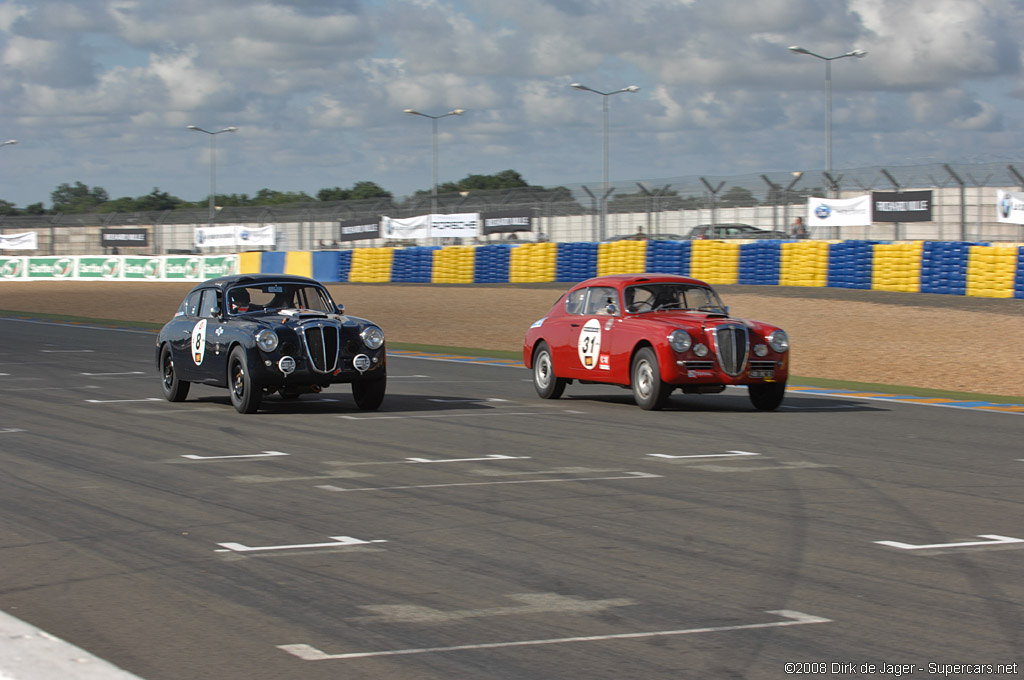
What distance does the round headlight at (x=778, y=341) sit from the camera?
14.1 m

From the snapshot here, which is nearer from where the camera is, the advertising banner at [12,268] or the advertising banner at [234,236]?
the advertising banner at [234,236]

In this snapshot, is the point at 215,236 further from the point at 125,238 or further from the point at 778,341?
the point at 778,341

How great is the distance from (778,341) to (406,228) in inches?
1555

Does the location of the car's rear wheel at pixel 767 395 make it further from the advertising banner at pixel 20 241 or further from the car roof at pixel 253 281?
the advertising banner at pixel 20 241

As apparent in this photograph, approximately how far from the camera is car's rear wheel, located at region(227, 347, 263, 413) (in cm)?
1355

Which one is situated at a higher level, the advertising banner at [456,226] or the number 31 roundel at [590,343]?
the advertising banner at [456,226]

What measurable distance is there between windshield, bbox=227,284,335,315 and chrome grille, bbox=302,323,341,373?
119 cm

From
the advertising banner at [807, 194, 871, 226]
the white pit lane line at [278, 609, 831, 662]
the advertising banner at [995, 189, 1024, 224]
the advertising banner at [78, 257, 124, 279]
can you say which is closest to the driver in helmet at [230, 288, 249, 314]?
the white pit lane line at [278, 609, 831, 662]

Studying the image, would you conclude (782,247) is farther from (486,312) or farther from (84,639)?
(84,639)

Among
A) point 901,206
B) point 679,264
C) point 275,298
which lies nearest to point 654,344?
point 275,298

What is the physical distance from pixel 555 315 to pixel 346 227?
40957 millimetres

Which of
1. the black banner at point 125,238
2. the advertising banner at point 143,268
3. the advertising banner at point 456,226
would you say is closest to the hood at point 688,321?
the advertising banner at point 456,226

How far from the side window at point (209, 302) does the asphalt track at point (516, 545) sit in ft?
5.53

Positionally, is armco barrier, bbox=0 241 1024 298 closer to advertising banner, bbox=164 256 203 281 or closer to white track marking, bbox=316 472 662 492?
advertising banner, bbox=164 256 203 281
